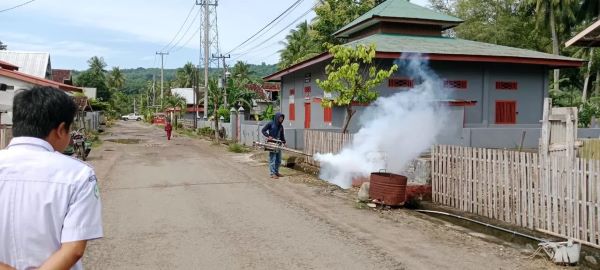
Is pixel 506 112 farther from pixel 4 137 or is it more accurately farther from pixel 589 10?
pixel 589 10

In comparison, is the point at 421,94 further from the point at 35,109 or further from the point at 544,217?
the point at 35,109

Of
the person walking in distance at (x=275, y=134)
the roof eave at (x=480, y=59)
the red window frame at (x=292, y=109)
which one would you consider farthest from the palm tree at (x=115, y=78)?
the person walking in distance at (x=275, y=134)

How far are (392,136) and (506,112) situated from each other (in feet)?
37.2

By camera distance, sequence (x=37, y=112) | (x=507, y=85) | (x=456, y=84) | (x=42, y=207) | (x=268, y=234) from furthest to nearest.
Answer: (x=507, y=85), (x=456, y=84), (x=268, y=234), (x=37, y=112), (x=42, y=207)

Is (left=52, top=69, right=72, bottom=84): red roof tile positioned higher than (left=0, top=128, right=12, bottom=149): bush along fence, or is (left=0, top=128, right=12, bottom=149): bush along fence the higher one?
(left=52, top=69, right=72, bottom=84): red roof tile

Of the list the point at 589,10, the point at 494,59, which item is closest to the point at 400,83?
the point at 494,59

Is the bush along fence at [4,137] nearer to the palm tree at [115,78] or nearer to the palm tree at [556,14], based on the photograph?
the palm tree at [556,14]

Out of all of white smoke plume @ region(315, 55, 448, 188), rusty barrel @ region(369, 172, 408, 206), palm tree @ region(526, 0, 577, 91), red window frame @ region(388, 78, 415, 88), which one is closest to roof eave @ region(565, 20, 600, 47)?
white smoke plume @ region(315, 55, 448, 188)

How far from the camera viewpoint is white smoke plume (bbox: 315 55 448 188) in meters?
12.6

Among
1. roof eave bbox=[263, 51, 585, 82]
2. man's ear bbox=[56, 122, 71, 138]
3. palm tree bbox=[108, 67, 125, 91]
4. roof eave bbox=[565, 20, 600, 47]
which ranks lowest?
man's ear bbox=[56, 122, 71, 138]

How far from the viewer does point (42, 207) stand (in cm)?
214

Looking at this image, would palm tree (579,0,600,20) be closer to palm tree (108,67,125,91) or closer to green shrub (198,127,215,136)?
green shrub (198,127,215,136)

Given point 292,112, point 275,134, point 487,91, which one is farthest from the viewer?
point 292,112

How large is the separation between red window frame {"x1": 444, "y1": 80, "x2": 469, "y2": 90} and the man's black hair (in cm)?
2056
